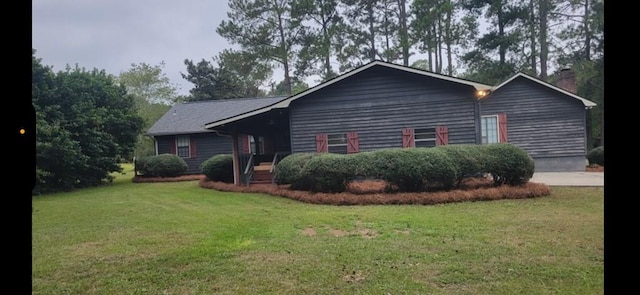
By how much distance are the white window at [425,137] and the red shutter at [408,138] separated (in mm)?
139

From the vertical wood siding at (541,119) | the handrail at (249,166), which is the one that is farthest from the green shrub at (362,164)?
the vertical wood siding at (541,119)

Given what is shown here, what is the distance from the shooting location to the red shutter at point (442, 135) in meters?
12.3

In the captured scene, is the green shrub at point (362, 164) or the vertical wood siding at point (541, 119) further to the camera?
the vertical wood siding at point (541, 119)

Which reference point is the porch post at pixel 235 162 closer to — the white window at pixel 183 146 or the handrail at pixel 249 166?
the handrail at pixel 249 166

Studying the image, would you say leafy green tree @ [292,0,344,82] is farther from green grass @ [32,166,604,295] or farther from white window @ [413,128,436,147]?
green grass @ [32,166,604,295]

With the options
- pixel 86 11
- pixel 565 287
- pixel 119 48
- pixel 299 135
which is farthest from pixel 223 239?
pixel 299 135

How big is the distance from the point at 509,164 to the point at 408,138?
4144mm

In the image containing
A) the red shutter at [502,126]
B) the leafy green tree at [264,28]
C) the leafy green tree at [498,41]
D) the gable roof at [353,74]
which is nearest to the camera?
the gable roof at [353,74]

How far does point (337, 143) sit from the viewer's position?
13.2 m

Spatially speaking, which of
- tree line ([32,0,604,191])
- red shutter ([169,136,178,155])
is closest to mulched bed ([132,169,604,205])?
tree line ([32,0,604,191])

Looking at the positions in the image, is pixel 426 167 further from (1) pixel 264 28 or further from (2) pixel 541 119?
(1) pixel 264 28

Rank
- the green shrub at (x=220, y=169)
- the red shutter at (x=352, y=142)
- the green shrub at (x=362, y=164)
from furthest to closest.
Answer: the green shrub at (x=220, y=169), the red shutter at (x=352, y=142), the green shrub at (x=362, y=164)

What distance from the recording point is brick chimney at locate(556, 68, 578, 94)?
17087mm
